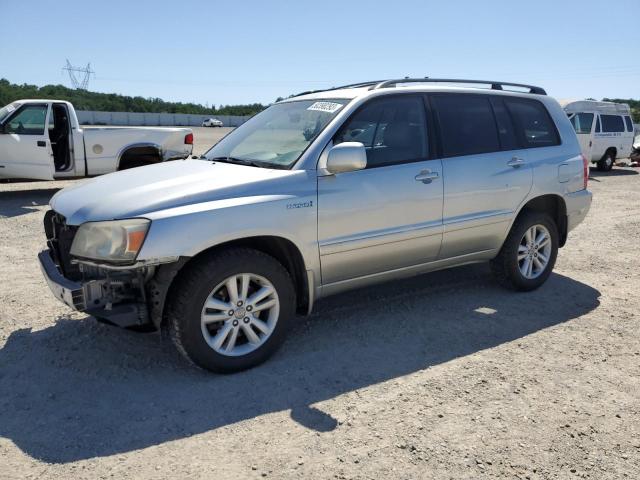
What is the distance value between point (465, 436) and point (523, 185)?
9.09 feet

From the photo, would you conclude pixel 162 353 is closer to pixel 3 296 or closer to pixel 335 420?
pixel 335 420

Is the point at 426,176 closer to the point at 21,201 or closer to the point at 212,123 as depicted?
the point at 21,201

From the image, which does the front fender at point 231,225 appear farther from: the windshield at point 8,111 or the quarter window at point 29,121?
the windshield at point 8,111

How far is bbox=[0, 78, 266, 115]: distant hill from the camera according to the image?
200 feet

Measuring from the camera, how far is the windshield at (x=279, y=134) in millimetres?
3998

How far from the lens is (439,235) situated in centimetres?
446

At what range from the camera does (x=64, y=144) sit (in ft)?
35.2

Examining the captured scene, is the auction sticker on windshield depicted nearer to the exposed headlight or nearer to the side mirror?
the side mirror

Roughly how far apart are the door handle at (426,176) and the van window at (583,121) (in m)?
15.5

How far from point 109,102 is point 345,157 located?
82.1 meters

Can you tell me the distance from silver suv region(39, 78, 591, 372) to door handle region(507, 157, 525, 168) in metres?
0.02

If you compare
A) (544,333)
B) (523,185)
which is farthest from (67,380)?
(523,185)

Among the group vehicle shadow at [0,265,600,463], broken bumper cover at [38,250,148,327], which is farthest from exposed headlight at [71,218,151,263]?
vehicle shadow at [0,265,600,463]

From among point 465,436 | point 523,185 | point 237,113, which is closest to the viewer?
point 465,436
